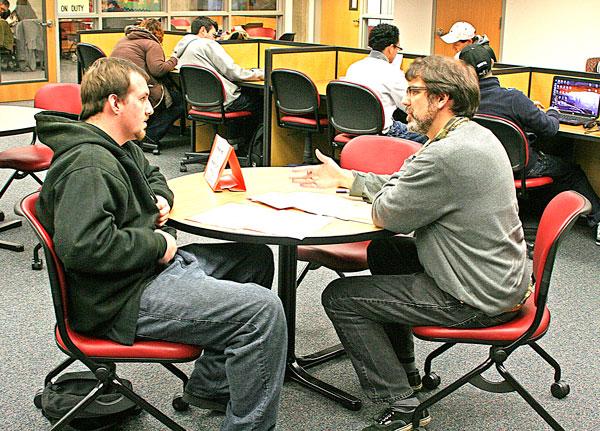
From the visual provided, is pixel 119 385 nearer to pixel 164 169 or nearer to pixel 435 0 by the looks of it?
pixel 164 169

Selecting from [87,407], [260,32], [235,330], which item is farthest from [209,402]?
[260,32]

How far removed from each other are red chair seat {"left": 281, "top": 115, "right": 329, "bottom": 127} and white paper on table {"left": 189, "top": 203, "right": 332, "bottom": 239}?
3067 mm

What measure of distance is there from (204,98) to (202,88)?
7 cm

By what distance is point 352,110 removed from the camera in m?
4.95

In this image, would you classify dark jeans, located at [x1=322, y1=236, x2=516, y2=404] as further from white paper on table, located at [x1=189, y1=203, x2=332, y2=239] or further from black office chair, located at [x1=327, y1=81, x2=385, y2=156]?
black office chair, located at [x1=327, y1=81, x2=385, y2=156]

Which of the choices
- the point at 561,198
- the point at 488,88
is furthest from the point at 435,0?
the point at 561,198

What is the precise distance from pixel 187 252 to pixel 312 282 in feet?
4.69

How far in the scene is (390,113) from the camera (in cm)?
500

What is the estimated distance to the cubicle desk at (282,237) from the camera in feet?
7.13

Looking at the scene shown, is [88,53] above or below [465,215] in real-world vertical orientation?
above

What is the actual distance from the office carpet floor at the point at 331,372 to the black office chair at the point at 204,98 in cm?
226

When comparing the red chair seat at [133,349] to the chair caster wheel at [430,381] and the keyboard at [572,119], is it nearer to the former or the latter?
the chair caster wheel at [430,381]

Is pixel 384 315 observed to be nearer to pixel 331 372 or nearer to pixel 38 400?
pixel 331 372

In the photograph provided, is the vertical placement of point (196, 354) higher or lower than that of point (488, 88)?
lower
